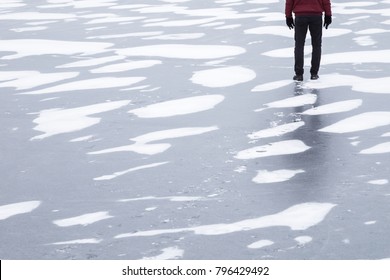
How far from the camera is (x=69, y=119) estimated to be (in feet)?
28.3

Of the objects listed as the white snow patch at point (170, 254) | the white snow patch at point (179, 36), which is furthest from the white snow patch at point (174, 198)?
the white snow patch at point (179, 36)

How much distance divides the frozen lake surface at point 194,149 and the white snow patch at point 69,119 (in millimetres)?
32

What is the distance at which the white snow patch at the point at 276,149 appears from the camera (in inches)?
283

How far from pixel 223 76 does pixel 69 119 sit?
2.58m

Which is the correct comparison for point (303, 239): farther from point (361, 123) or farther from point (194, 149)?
point (361, 123)

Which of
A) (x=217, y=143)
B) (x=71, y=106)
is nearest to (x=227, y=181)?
(x=217, y=143)

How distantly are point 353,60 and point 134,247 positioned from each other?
676cm

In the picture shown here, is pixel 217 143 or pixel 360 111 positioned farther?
pixel 360 111

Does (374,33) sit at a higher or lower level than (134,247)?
lower

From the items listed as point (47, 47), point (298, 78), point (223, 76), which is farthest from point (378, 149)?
point (47, 47)

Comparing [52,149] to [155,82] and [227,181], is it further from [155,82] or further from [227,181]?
[155,82]

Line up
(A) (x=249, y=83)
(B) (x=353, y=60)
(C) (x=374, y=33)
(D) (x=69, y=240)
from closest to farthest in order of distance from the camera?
(D) (x=69, y=240), (A) (x=249, y=83), (B) (x=353, y=60), (C) (x=374, y=33)

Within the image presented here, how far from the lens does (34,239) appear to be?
5516 mm

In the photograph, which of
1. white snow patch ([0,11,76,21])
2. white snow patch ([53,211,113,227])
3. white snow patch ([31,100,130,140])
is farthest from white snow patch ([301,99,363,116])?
white snow patch ([0,11,76,21])
